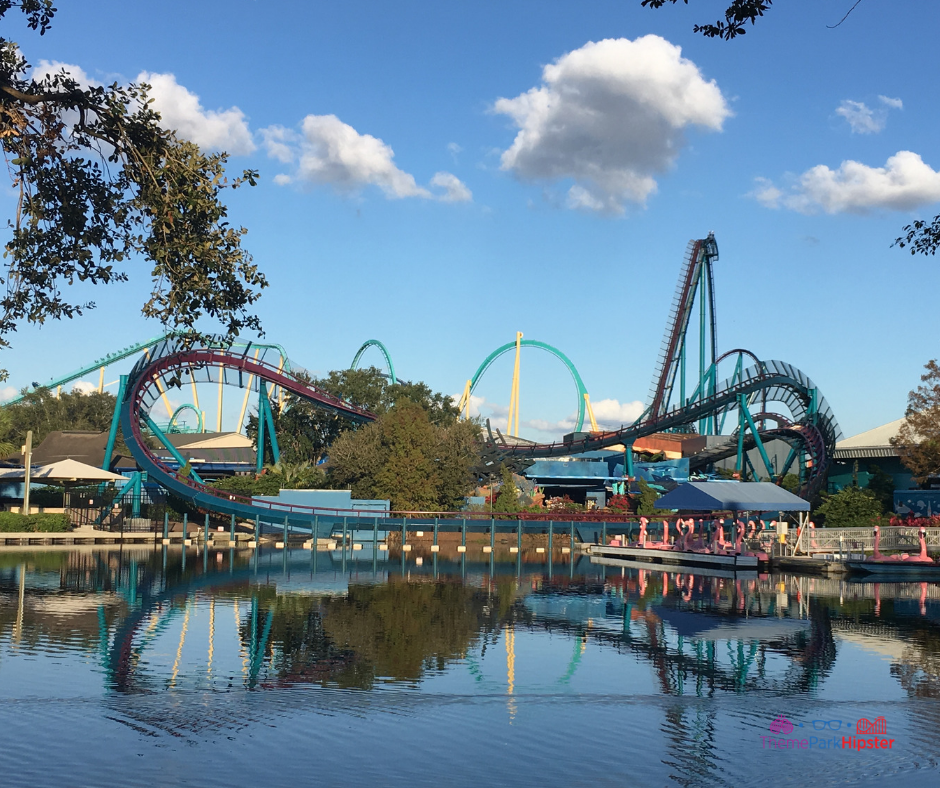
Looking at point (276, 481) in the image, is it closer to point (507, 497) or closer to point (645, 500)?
point (507, 497)

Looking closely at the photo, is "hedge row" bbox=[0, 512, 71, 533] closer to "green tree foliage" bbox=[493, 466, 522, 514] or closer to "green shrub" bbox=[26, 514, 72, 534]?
"green shrub" bbox=[26, 514, 72, 534]

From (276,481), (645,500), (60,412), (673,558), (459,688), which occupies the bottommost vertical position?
(459,688)

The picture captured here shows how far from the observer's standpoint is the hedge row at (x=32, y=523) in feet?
139

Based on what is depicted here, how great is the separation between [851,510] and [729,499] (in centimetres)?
1276

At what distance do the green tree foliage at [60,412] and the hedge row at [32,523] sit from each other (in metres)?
48.5

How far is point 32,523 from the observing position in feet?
141

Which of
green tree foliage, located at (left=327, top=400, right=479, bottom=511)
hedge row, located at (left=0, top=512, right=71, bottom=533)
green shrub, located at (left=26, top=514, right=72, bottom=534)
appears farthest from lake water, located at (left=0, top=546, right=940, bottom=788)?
green tree foliage, located at (left=327, top=400, right=479, bottom=511)

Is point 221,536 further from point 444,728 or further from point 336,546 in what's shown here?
point 444,728

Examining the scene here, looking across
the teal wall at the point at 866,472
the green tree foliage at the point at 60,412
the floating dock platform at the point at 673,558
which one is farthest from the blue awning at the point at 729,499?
the green tree foliage at the point at 60,412

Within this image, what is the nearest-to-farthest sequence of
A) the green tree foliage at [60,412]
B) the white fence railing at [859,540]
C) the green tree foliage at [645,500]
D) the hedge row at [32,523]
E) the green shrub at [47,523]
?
the white fence railing at [859,540]
the hedge row at [32,523]
the green shrub at [47,523]
the green tree foliage at [645,500]
the green tree foliage at [60,412]

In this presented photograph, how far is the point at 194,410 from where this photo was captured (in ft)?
341

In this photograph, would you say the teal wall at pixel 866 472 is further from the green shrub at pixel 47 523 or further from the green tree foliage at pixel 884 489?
→ the green shrub at pixel 47 523

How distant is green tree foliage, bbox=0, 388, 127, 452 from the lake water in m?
70.6

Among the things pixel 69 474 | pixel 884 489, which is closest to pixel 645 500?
pixel 884 489
